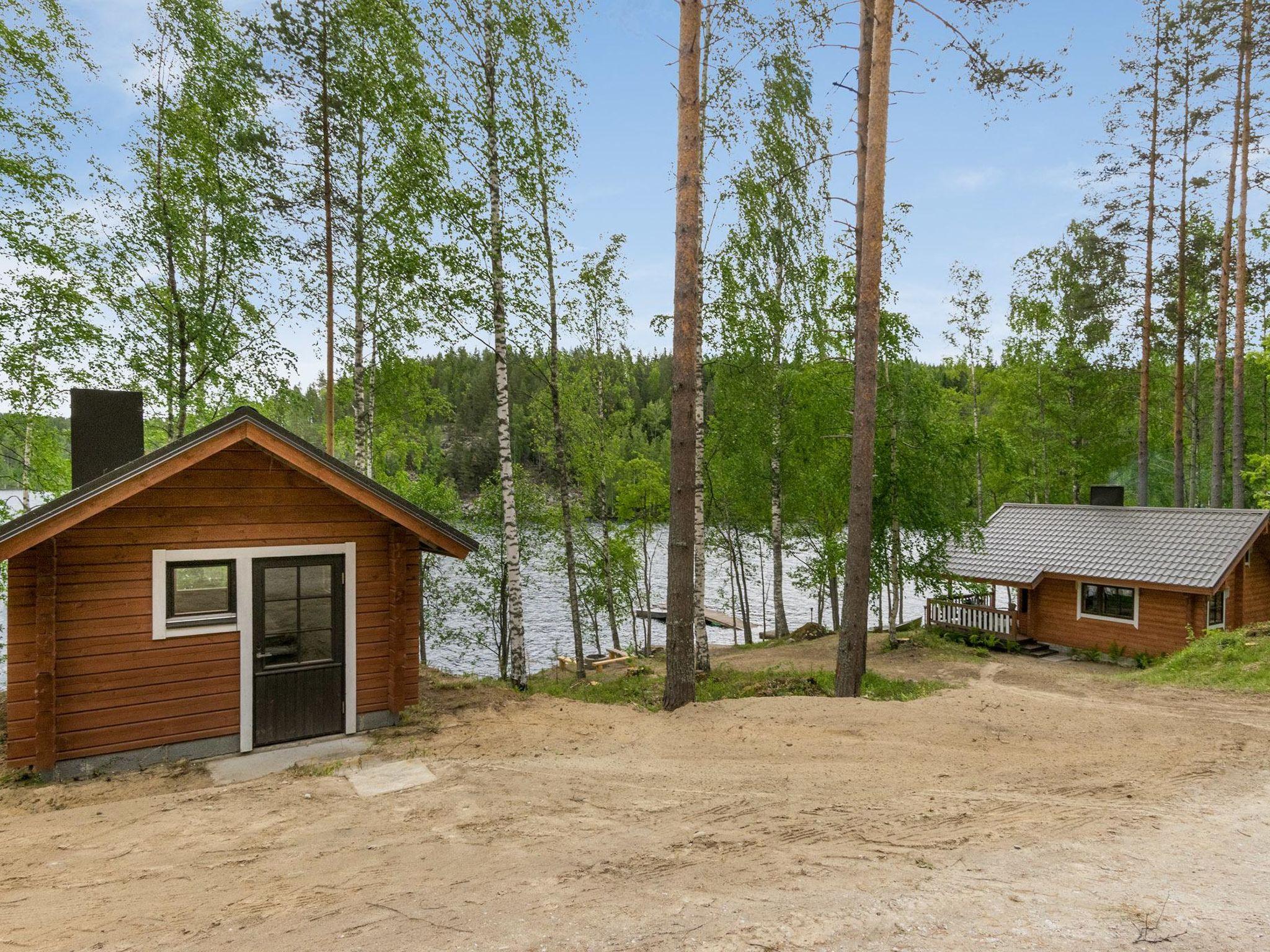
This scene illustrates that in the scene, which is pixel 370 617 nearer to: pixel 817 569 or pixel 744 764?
pixel 744 764

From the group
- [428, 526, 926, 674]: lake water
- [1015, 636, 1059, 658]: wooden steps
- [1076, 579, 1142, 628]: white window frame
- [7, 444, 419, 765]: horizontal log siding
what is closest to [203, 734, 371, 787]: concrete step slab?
[7, 444, 419, 765]: horizontal log siding

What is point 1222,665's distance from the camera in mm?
10172

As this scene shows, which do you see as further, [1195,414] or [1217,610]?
[1195,414]

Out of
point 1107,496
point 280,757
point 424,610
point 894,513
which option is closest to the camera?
point 280,757

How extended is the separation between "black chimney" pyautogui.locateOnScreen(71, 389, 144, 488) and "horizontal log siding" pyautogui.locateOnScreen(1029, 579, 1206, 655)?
18232mm

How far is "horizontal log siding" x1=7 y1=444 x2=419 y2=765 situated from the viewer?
5.66 m

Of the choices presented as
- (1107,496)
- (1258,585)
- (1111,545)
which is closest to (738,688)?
(1111,545)

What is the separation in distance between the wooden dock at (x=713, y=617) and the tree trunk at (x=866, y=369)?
1564cm

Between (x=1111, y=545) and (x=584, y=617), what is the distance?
53.6 ft

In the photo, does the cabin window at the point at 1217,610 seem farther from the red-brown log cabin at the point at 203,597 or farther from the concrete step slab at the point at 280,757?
the concrete step slab at the point at 280,757

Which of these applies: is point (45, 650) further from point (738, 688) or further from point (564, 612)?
point (564, 612)

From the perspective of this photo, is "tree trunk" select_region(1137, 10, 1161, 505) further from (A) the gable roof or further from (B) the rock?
(A) the gable roof

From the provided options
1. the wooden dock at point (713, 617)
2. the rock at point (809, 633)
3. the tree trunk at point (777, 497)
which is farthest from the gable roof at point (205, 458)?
the wooden dock at point (713, 617)

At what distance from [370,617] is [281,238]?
7902 mm
